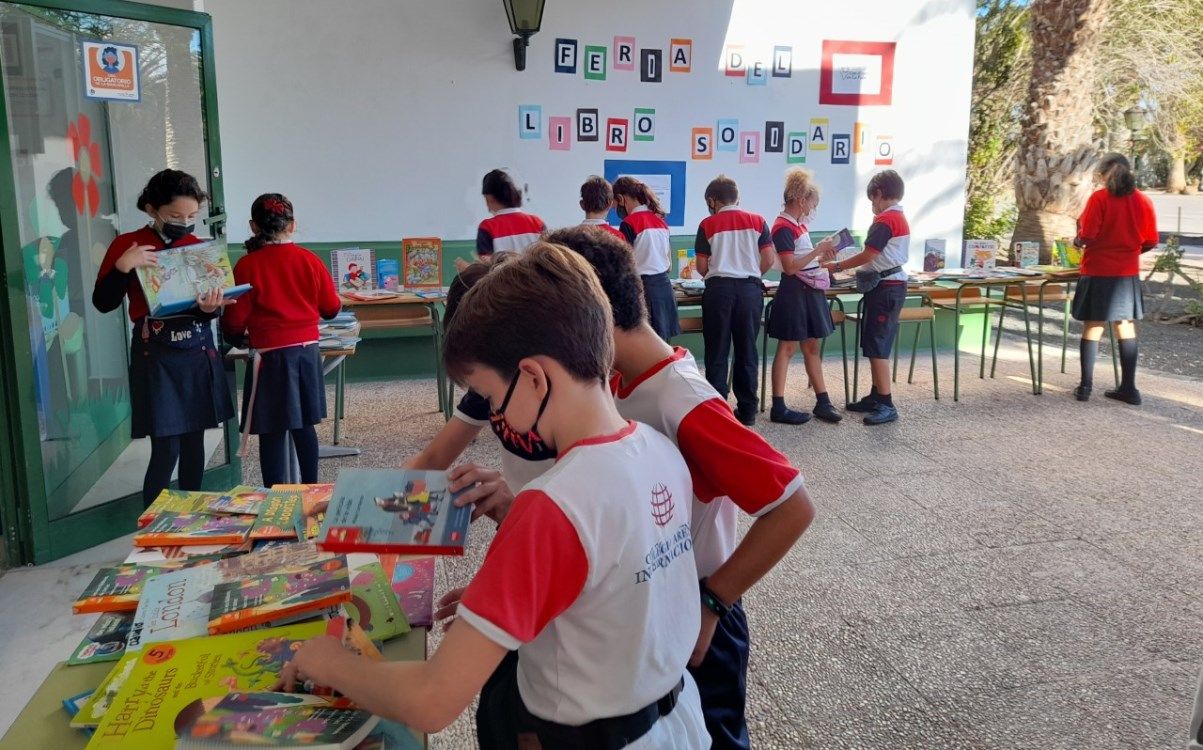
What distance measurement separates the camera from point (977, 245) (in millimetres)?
6973

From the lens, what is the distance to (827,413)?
5.57m

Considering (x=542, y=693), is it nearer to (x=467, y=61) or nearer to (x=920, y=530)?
(x=920, y=530)

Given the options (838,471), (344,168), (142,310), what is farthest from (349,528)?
(344,168)

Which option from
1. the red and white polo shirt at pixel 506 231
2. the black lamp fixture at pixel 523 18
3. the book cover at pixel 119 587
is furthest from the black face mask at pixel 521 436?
the black lamp fixture at pixel 523 18

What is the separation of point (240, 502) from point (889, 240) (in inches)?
178

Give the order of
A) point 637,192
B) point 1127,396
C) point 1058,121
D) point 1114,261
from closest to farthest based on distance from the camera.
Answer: point 637,192, point 1114,261, point 1127,396, point 1058,121

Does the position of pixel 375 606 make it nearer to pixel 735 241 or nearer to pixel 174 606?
pixel 174 606

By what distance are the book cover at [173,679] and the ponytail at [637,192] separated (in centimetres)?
444

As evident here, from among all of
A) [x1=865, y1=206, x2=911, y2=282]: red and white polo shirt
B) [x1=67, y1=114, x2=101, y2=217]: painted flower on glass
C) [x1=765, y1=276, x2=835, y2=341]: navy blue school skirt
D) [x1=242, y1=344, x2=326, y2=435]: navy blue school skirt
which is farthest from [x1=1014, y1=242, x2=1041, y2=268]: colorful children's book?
[x1=67, y1=114, x2=101, y2=217]: painted flower on glass

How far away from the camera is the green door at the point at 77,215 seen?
3283mm

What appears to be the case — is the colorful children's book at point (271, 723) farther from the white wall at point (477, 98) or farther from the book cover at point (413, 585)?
the white wall at point (477, 98)

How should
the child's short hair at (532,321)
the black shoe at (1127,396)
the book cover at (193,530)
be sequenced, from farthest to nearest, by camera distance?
the black shoe at (1127,396), the book cover at (193,530), the child's short hair at (532,321)

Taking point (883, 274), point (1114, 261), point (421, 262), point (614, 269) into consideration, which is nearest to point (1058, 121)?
point (1114, 261)

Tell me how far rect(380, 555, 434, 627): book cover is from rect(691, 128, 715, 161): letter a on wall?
5.80 meters
